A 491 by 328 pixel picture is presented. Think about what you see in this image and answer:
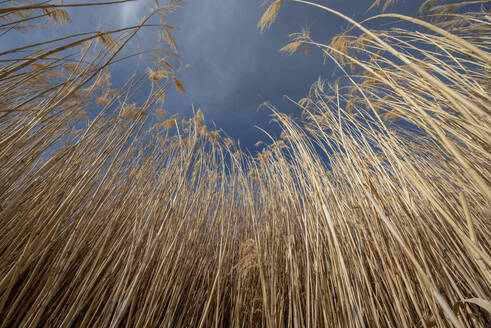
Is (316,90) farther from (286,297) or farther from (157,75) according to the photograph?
(286,297)

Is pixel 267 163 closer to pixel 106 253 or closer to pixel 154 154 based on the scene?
pixel 154 154

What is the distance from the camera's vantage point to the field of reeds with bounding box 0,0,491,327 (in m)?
0.58

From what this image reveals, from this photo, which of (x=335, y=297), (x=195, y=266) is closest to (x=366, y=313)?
(x=335, y=297)

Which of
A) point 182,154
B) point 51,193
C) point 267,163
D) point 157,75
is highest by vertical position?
point 157,75

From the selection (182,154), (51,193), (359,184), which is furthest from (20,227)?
(359,184)

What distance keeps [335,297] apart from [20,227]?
1.31 metres

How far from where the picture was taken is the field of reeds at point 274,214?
23.0 inches

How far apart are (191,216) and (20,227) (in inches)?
29.8

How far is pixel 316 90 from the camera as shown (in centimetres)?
122

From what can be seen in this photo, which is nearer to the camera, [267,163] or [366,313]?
[366,313]

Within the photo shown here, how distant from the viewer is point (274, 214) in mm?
1309

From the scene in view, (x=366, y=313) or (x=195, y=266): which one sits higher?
(x=195, y=266)

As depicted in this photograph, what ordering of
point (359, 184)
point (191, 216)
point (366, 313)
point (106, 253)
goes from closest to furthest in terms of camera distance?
point (366, 313), point (359, 184), point (106, 253), point (191, 216)

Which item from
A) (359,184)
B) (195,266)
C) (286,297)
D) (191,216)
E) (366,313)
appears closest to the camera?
(366,313)
